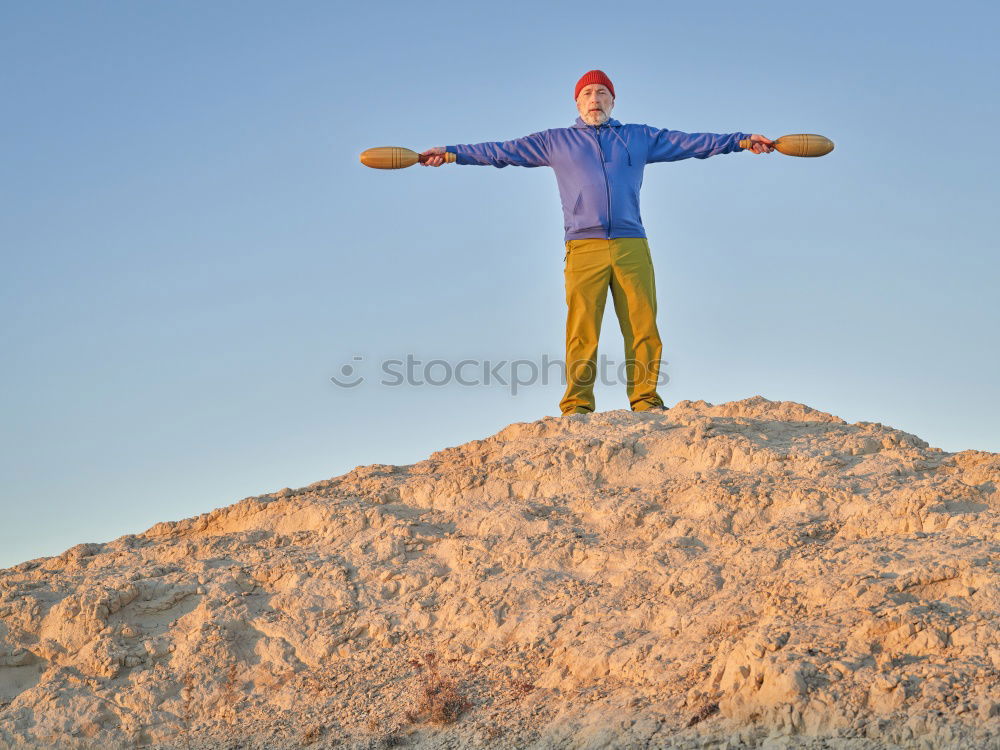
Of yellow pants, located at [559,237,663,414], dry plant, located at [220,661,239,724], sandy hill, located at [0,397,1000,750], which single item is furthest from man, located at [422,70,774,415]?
dry plant, located at [220,661,239,724]

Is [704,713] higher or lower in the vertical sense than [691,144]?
lower

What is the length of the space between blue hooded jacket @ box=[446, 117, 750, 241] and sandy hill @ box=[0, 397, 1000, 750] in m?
1.66

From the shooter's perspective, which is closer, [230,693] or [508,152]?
[230,693]

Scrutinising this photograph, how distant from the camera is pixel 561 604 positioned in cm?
660

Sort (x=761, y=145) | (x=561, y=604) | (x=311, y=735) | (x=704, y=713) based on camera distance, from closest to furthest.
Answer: (x=704, y=713) → (x=311, y=735) → (x=561, y=604) → (x=761, y=145)

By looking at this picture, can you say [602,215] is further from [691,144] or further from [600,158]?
[691,144]

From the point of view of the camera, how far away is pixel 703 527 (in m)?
7.05

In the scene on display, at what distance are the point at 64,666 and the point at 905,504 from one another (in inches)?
207

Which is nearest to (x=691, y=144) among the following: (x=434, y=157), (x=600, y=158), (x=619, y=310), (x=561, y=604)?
→ (x=600, y=158)

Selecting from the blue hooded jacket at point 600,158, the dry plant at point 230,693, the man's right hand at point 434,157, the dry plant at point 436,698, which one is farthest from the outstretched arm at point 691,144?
the dry plant at point 230,693

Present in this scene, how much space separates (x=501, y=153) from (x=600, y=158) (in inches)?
31.8

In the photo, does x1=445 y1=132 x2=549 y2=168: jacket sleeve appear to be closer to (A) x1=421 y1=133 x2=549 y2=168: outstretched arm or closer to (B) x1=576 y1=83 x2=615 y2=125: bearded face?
(A) x1=421 y1=133 x2=549 y2=168: outstretched arm

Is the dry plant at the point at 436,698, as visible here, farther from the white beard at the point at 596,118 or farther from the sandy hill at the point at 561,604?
the white beard at the point at 596,118

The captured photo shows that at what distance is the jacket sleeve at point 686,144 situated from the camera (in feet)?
30.0
